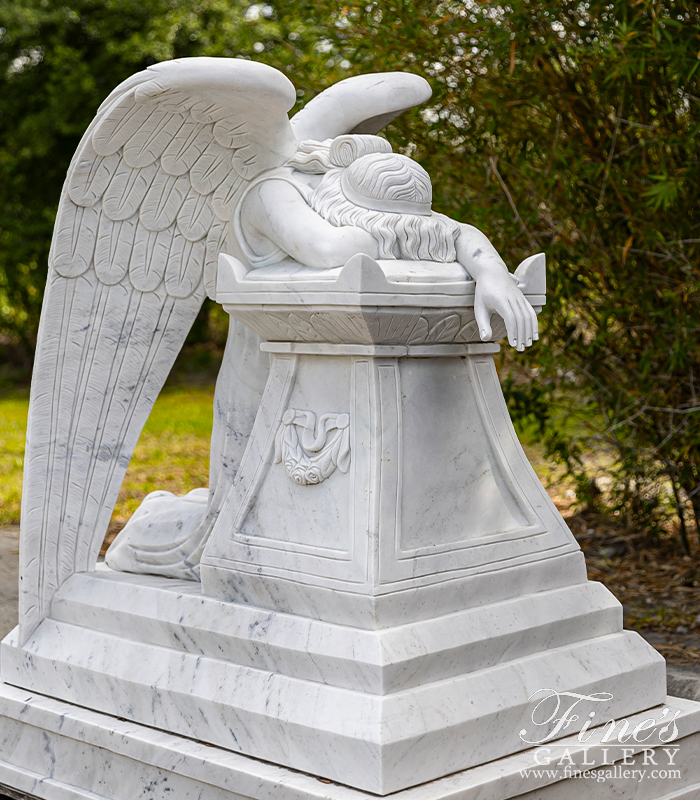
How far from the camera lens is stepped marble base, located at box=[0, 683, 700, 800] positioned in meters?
2.21

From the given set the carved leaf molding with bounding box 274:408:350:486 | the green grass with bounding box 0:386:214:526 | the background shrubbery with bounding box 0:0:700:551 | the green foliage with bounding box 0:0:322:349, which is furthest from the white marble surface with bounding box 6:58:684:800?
the green foliage with bounding box 0:0:322:349

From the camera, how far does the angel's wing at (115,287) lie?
Answer: 2635mm

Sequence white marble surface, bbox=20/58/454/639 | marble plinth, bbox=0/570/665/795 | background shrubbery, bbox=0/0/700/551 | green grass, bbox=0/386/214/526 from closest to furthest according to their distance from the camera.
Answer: marble plinth, bbox=0/570/665/795, white marble surface, bbox=20/58/454/639, background shrubbery, bbox=0/0/700/551, green grass, bbox=0/386/214/526

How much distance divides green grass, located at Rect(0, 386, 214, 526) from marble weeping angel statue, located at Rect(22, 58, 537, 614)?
315cm

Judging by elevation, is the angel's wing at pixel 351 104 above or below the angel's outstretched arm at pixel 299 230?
above

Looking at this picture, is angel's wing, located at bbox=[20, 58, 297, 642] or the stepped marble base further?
angel's wing, located at bbox=[20, 58, 297, 642]

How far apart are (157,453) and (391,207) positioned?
595cm

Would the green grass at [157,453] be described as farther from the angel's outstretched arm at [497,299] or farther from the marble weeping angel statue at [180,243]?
the angel's outstretched arm at [497,299]

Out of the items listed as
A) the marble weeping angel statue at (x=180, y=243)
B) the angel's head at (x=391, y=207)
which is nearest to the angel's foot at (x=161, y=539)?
the marble weeping angel statue at (x=180, y=243)

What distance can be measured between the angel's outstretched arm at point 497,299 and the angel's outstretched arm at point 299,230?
0.82 feet

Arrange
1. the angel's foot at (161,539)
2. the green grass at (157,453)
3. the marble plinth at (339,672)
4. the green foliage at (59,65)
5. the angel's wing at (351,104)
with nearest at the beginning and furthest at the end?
the marble plinth at (339,672) → the angel's wing at (351,104) → the angel's foot at (161,539) → the green grass at (157,453) → the green foliage at (59,65)

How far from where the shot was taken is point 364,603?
2.24 meters

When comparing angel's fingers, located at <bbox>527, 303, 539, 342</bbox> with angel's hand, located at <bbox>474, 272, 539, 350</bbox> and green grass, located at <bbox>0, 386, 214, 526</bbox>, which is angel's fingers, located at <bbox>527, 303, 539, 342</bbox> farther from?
green grass, located at <bbox>0, 386, 214, 526</bbox>

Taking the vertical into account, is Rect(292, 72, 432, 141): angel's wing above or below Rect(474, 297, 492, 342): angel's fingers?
above
